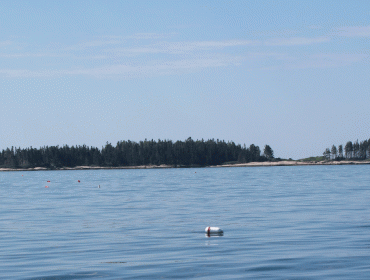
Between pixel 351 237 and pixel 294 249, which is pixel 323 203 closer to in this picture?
pixel 351 237

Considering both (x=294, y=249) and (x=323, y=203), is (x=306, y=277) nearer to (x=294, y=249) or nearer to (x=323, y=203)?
(x=294, y=249)

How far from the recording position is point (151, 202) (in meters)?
54.3

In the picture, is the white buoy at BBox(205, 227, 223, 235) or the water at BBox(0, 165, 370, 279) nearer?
the water at BBox(0, 165, 370, 279)

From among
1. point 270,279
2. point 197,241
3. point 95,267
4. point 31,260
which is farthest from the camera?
point 197,241

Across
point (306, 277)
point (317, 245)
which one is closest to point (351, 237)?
point (317, 245)

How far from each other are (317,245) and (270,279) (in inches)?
314

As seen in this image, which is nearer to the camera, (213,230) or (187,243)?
(187,243)

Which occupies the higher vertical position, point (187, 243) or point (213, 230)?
point (213, 230)

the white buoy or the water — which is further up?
the white buoy

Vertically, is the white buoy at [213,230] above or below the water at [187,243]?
above

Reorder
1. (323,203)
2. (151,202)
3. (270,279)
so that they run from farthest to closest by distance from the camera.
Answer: (151,202), (323,203), (270,279)

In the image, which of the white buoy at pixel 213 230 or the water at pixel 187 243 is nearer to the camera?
the water at pixel 187 243

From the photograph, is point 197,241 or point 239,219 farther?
point 239,219

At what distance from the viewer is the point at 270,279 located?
19094 millimetres
